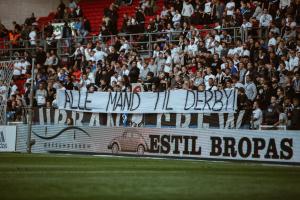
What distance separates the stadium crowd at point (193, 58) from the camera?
23.4 metres

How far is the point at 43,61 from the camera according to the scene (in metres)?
34.8

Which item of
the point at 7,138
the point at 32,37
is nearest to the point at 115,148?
the point at 7,138

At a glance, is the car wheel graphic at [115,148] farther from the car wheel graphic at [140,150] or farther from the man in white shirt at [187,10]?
the man in white shirt at [187,10]

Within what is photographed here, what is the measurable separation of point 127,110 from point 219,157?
17.4 feet

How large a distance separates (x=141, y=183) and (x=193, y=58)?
1470 centimetres

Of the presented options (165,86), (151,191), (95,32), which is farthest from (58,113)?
(151,191)

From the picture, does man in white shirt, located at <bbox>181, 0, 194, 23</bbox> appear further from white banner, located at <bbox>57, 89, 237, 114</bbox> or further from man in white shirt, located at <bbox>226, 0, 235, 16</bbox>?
white banner, located at <bbox>57, 89, 237, 114</bbox>

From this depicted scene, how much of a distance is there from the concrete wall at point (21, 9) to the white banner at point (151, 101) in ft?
52.8

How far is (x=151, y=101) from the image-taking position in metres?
25.7

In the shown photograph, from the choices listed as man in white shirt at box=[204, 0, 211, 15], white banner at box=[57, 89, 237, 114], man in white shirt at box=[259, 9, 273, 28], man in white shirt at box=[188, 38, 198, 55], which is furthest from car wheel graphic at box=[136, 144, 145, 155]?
man in white shirt at box=[204, 0, 211, 15]

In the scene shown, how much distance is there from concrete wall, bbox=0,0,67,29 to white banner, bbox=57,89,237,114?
52.8 feet

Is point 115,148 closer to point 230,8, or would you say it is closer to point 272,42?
point 272,42

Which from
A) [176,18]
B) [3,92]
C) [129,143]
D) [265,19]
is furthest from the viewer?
[176,18]

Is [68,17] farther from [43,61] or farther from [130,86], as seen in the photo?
[130,86]
